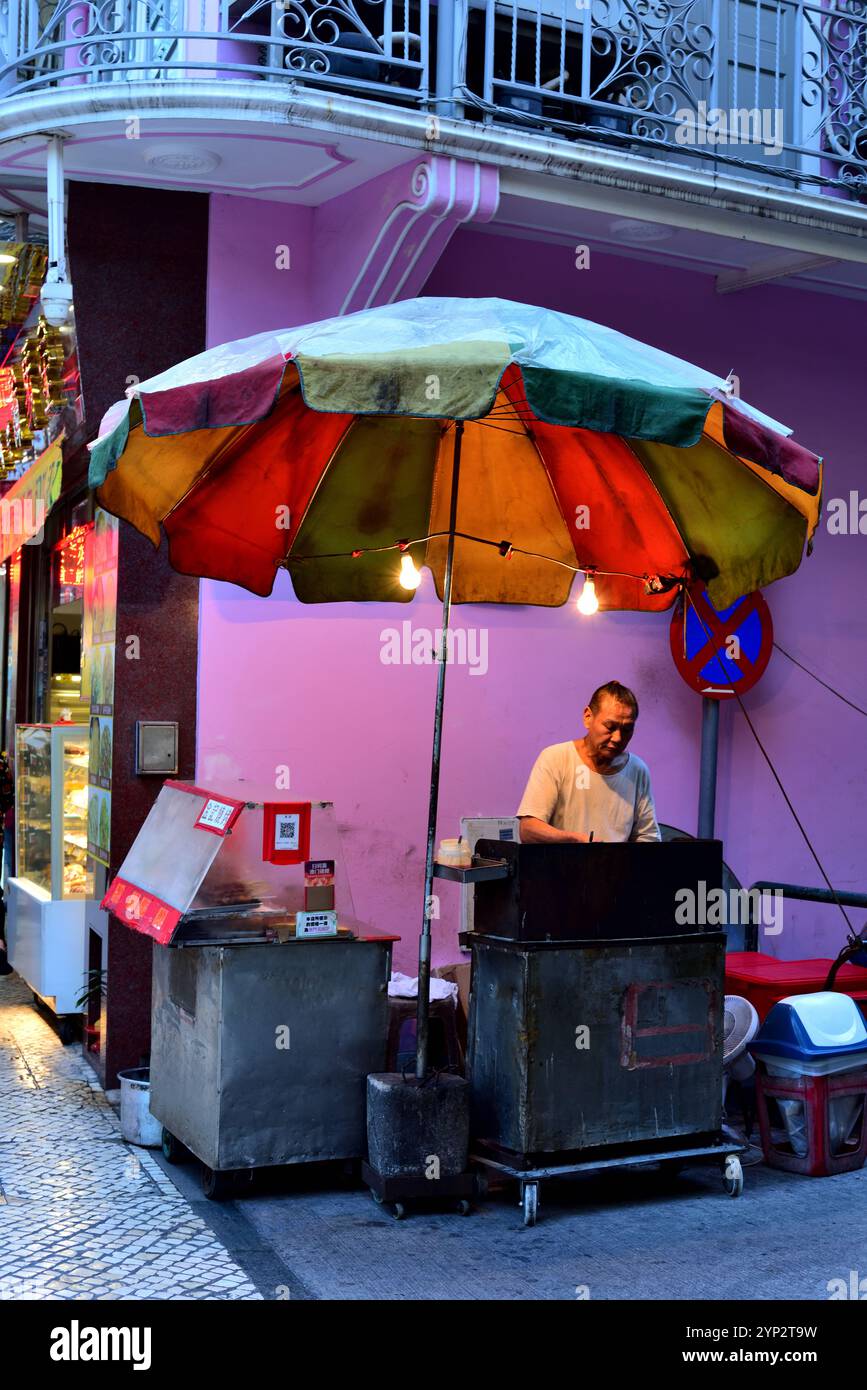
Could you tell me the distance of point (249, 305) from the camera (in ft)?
25.4

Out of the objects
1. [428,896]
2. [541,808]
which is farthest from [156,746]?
[428,896]

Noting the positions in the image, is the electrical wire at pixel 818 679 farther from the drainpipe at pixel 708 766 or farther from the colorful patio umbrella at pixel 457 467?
the colorful patio umbrella at pixel 457 467

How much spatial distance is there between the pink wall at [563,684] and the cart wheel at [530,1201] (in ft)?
6.83

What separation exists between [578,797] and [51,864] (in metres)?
3.90

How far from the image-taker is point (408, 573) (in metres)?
7.20

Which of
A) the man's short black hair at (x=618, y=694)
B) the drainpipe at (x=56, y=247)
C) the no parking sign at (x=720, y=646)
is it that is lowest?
the man's short black hair at (x=618, y=694)


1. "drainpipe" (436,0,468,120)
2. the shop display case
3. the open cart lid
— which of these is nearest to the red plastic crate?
the open cart lid

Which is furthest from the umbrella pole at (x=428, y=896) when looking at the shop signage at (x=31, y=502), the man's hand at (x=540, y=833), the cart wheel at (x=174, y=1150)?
the shop signage at (x=31, y=502)

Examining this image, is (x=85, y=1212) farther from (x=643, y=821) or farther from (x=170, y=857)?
(x=643, y=821)

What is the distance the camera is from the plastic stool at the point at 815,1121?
651 cm

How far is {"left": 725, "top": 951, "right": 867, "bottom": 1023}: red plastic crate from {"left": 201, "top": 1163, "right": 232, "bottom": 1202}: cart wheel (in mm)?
2756

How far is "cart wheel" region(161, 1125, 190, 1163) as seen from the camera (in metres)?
6.60

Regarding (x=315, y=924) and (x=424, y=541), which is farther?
(x=424, y=541)

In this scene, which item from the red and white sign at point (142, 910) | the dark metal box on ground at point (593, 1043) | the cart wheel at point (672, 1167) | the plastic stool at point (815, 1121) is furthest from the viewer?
the plastic stool at point (815, 1121)
